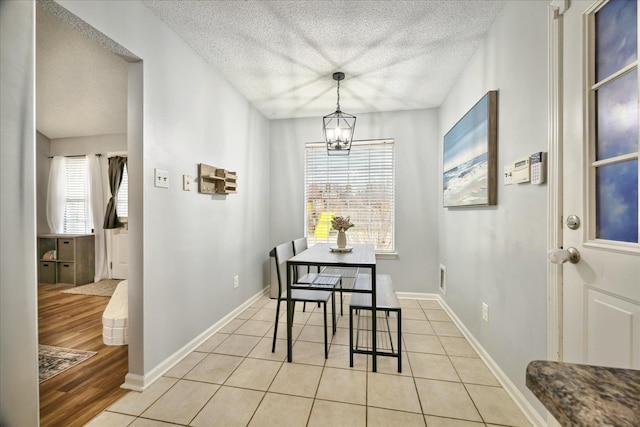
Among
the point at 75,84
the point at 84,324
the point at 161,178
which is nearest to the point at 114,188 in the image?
the point at 75,84

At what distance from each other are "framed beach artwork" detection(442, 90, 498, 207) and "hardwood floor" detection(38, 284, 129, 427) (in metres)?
2.84

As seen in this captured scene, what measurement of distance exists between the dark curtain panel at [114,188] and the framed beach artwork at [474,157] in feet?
15.9

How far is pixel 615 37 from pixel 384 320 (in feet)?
8.55

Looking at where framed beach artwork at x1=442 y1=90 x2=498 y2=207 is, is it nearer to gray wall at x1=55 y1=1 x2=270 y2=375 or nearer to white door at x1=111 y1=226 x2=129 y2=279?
gray wall at x1=55 y1=1 x2=270 y2=375

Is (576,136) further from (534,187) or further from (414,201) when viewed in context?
(414,201)

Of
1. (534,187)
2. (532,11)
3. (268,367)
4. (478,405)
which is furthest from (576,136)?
(268,367)

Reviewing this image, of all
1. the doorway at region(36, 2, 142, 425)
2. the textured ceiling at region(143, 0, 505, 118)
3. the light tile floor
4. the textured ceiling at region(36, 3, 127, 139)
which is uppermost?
the textured ceiling at region(36, 3, 127, 139)

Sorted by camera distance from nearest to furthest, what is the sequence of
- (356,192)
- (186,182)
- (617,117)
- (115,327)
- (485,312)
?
(617,117) < (485,312) < (186,182) < (115,327) < (356,192)

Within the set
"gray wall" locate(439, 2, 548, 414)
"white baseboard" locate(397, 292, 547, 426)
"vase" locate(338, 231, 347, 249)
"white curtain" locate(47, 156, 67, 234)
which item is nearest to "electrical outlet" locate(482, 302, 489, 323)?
"gray wall" locate(439, 2, 548, 414)

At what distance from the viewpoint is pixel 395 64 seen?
2.49 meters

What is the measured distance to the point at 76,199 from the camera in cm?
473

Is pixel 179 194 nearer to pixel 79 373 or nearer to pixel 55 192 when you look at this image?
pixel 79 373

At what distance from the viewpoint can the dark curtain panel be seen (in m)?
4.37

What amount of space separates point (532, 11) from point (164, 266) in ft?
9.06
